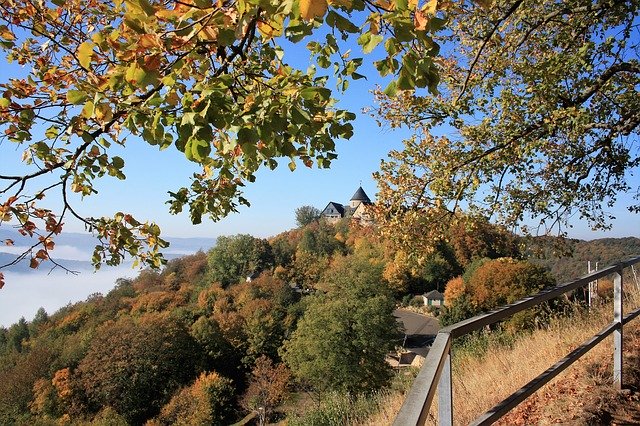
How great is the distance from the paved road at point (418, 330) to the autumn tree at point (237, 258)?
27096 mm

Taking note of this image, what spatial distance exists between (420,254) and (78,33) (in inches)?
249

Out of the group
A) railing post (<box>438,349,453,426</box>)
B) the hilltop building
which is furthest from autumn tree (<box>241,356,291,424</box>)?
the hilltop building

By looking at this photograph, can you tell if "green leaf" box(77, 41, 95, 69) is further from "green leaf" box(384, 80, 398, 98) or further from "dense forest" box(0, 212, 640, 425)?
"dense forest" box(0, 212, 640, 425)

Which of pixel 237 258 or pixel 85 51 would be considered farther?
pixel 237 258

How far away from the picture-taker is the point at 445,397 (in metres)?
1.73

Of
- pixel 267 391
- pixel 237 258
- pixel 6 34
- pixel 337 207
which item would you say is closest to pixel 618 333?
pixel 6 34

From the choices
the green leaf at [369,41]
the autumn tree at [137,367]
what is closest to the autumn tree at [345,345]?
the autumn tree at [137,367]

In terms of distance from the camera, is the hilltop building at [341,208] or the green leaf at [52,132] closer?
the green leaf at [52,132]

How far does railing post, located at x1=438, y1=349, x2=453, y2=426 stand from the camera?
1.70m

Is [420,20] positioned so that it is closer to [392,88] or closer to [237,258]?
[392,88]

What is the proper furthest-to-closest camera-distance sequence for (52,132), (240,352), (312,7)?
(240,352) → (52,132) → (312,7)

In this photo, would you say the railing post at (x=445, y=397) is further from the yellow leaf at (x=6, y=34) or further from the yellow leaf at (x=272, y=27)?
the yellow leaf at (x=6, y=34)

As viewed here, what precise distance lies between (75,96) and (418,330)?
4985 cm

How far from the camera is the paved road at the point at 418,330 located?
141 feet
